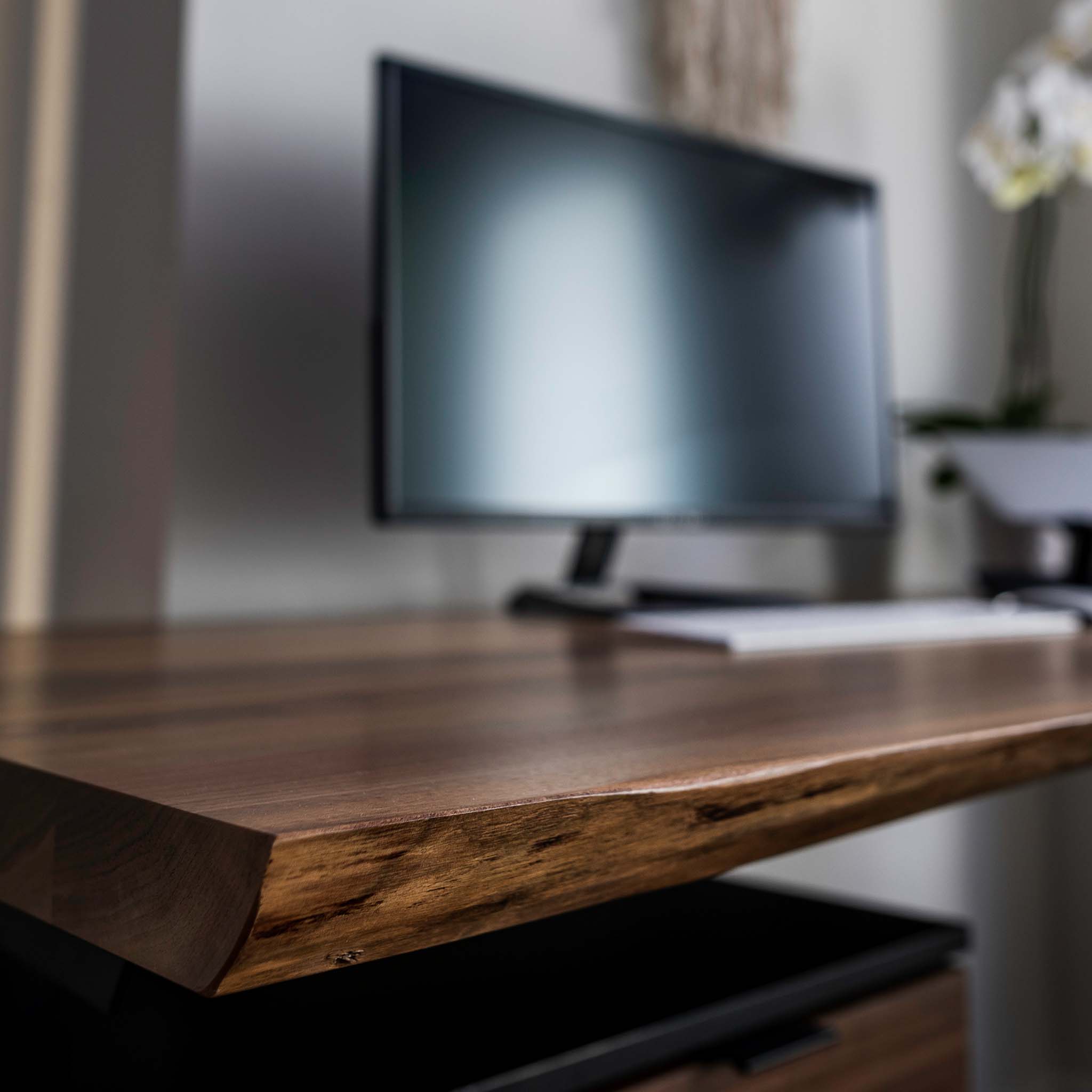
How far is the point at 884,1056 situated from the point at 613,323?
0.66m

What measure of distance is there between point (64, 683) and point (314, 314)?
0.67 meters

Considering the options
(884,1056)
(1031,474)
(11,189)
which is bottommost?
(884,1056)

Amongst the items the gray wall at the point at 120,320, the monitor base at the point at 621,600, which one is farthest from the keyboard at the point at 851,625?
the gray wall at the point at 120,320

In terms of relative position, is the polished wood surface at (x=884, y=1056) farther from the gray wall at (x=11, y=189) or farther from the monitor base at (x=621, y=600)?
the gray wall at (x=11, y=189)

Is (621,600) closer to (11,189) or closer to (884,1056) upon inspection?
(884,1056)

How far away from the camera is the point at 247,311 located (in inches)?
43.8

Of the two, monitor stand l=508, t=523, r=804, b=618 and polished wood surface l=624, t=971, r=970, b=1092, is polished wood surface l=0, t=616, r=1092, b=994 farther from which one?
monitor stand l=508, t=523, r=804, b=618

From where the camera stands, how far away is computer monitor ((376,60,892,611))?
98 cm

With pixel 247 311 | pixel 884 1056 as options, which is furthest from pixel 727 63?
pixel 884 1056

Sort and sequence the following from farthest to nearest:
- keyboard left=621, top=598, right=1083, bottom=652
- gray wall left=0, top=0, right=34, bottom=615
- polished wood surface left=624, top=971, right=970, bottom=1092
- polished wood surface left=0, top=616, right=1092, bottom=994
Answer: gray wall left=0, top=0, right=34, bottom=615, keyboard left=621, top=598, right=1083, bottom=652, polished wood surface left=624, top=971, right=970, bottom=1092, polished wood surface left=0, top=616, right=1092, bottom=994

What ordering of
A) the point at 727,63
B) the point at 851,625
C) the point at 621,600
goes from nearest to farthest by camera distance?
the point at 851,625, the point at 621,600, the point at 727,63

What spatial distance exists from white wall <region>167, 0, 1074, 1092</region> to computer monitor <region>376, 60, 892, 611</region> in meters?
0.22

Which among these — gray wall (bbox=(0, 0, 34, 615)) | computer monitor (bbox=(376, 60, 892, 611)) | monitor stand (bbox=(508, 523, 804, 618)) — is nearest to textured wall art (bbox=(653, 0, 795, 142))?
computer monitor (bbox=(376, 60, 892, 611))

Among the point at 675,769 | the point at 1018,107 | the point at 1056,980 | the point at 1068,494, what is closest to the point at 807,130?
the point at 1018,107
